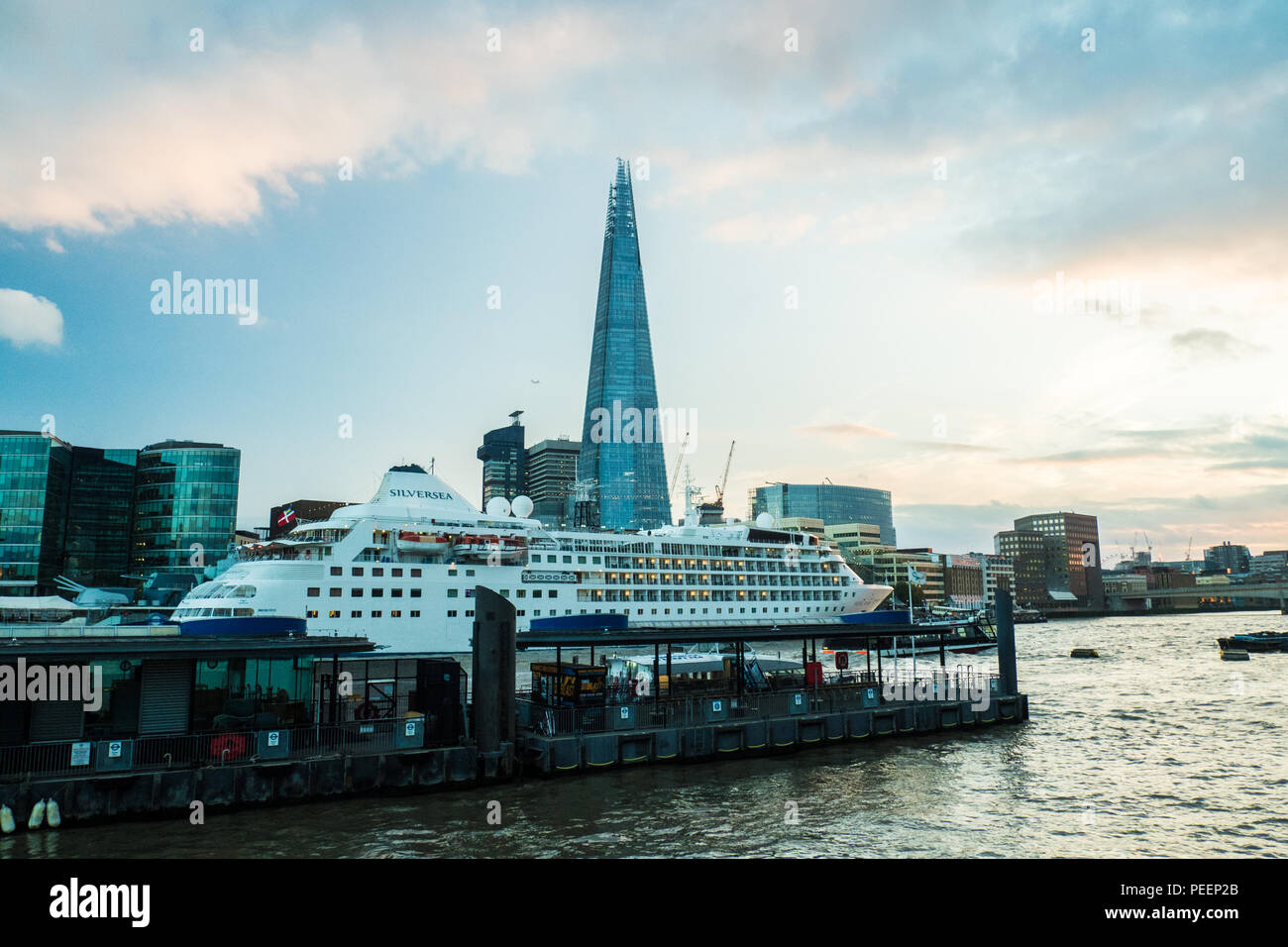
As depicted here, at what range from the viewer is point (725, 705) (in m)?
38.5

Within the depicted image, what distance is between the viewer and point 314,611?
72312mm

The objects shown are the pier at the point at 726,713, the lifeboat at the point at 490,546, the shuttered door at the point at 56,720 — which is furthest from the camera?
the lifeboat at the point at 490,546

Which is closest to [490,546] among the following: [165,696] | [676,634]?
[676,634]

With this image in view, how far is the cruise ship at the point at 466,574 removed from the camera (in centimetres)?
7269

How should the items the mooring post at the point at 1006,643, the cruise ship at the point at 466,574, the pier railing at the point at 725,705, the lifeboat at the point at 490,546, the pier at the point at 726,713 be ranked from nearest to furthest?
the pier at the point at 726,713, the pier railing at the point at 725,705, the mooring post at the point at 1006,643, the cruise ship at the point at 466,574, the lifeboat at the point at 490,546

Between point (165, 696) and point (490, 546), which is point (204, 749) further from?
point (490, 546)

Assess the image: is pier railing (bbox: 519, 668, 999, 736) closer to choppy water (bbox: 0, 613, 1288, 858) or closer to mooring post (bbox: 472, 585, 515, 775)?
choppy water (bbox: 0, 613, 1288, 858)

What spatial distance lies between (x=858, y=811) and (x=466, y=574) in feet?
192

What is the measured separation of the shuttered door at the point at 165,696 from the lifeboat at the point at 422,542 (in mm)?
49466

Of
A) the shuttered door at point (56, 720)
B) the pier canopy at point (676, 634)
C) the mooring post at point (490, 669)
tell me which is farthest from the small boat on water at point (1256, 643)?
the shuttered door at point (56, 720)

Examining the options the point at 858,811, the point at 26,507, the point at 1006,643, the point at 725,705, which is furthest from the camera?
the point at 26,507

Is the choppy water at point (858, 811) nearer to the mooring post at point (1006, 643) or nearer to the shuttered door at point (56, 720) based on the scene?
the shuttered door at point (56, 720)

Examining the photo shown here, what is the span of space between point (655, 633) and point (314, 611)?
4595 centimetres
